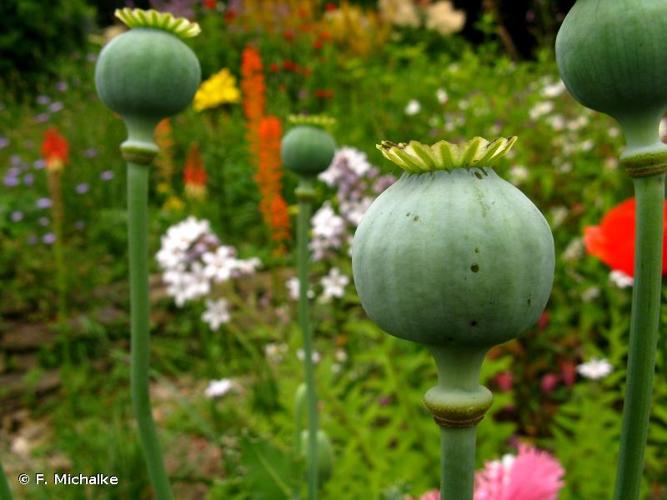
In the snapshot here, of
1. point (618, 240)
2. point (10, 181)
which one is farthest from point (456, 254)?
point (10, 181)

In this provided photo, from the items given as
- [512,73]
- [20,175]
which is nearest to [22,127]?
[20,175]

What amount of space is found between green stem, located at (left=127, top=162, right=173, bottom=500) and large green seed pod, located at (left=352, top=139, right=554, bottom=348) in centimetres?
27

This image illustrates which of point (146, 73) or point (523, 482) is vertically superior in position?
point (146, 73)

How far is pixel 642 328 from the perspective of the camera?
368 mm

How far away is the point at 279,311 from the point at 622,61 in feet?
6.63

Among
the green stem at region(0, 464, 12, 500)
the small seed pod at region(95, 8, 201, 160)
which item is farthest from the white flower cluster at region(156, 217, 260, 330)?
the green stem at region(0, 464, 12, 500)

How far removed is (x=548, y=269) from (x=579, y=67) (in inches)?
4.9

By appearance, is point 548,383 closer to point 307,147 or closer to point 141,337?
point 307,147

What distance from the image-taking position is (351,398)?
136 cm

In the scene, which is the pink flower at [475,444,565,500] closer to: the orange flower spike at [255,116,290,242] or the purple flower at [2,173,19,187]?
the orange flower spike at [255,116,290,242]

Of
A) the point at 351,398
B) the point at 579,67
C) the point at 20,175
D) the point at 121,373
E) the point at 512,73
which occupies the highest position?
the point at 579,67

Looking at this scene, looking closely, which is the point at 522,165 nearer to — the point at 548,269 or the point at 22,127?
the point at 548,269

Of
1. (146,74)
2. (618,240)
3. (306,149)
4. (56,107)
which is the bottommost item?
(56,107)

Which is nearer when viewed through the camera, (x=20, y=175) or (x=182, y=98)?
(x=182, y=98)
